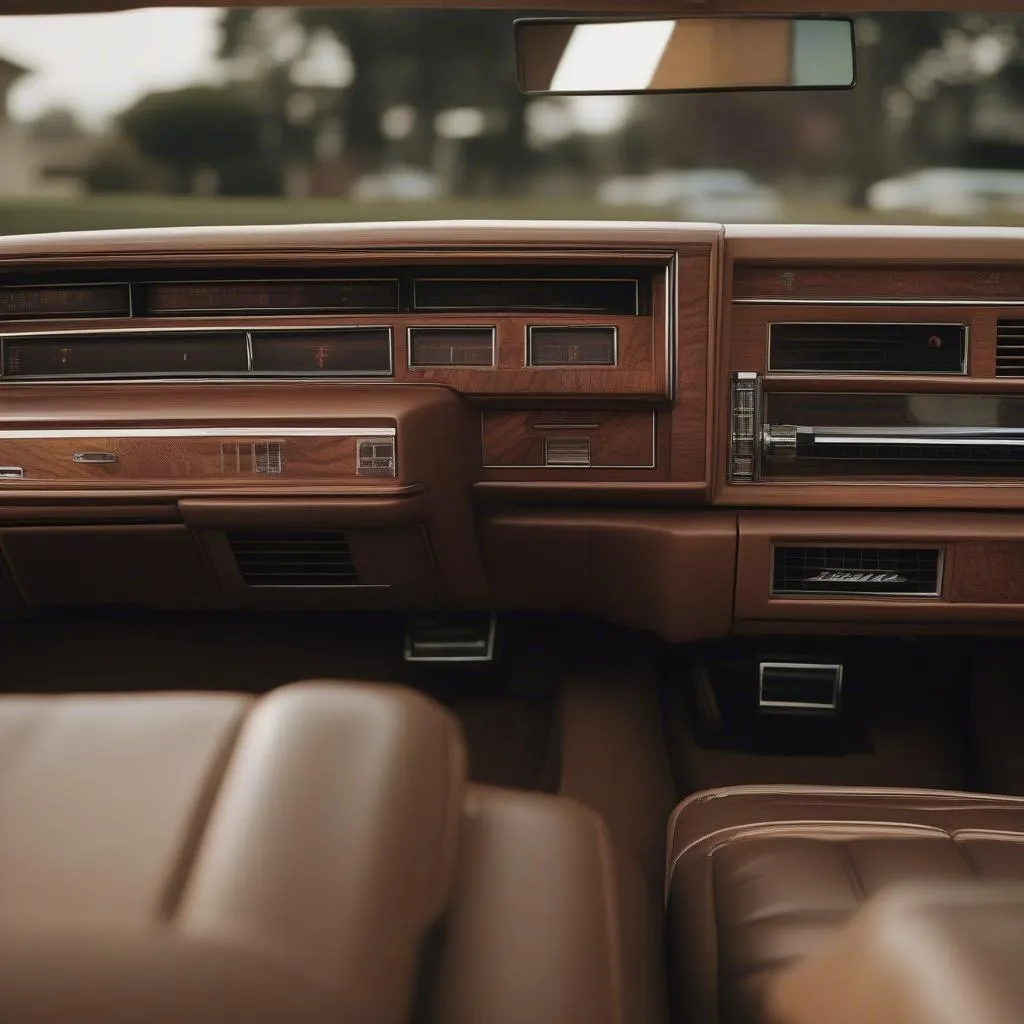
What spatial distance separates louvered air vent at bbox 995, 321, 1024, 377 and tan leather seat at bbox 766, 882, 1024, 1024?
163cm

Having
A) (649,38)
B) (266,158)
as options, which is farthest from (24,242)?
(649,38)

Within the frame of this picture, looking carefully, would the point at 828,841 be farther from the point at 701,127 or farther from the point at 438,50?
the point at 438,50

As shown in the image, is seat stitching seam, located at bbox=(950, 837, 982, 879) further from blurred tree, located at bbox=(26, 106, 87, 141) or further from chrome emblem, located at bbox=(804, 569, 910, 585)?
blurred tree, located at bbox=(26, 106, 87, 141)

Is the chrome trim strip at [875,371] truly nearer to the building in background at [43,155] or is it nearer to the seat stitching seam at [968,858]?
the seat stitching seam at [968,858]

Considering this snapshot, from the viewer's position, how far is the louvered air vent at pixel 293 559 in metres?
2.30

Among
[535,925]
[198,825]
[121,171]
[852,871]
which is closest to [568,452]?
[852,871]

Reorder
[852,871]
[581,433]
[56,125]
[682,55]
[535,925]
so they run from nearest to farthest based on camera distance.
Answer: [535,925], [852,871], [682,55], [581,433], [56,125]

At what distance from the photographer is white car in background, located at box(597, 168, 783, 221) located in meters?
2.46

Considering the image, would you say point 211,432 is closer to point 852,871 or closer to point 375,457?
point 375,457

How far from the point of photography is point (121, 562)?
7.72ft

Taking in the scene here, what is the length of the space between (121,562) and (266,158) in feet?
3.61

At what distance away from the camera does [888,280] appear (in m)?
2.20

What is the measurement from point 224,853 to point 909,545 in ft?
6.28

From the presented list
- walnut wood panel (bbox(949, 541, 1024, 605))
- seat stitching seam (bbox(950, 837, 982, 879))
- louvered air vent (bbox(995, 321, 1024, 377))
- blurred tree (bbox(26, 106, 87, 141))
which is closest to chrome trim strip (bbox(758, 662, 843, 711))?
walnut wood panel (bbox(949, 541, 1024, 605))
